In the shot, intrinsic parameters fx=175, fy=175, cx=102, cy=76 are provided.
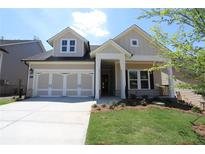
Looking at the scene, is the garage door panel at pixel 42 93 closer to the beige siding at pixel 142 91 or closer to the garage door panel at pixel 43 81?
the garage door panel at pixel 43 81

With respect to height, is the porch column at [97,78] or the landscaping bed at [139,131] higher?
the porch column at [97,78]

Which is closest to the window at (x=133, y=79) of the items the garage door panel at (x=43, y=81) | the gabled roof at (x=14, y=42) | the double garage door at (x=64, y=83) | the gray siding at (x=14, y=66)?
the double garage door at (x=64, y=83)

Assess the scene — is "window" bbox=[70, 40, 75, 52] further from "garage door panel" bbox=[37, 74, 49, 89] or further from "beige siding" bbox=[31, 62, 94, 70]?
"garage door panel" bbox=[37, 74, 49, 89]

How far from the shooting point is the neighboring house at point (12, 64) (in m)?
18.0

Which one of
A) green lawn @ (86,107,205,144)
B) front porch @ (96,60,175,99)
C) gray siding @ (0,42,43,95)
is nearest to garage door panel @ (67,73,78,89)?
front porch @ (96,60,175,99)

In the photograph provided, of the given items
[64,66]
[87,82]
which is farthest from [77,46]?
[87,82]

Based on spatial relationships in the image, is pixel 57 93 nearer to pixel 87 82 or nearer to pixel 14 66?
pixel 87 82

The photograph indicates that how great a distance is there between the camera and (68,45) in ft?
49.7

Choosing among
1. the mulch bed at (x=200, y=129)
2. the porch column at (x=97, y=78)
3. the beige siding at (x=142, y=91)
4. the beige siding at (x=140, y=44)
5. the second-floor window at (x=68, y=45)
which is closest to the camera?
the mulch bed at (x=200, y=129)

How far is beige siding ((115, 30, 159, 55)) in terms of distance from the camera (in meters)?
14.5

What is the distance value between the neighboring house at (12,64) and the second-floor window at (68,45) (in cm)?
578

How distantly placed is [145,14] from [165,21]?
2.20ft

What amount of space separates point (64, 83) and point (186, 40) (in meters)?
10.5
